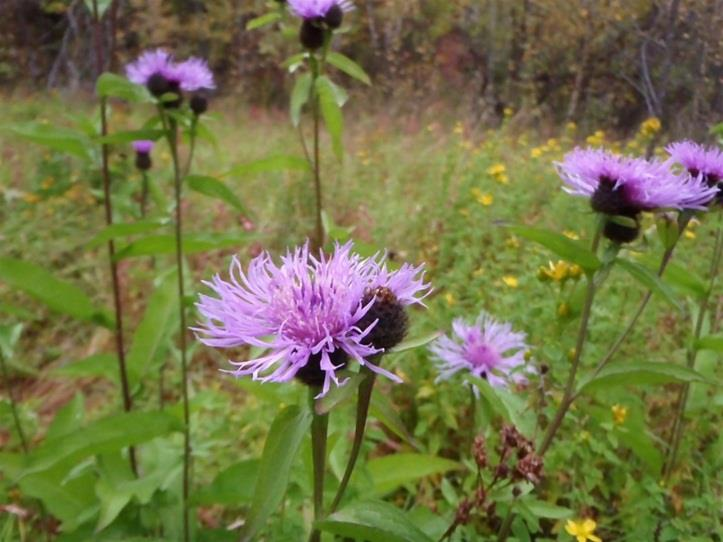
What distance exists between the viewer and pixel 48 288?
157cm

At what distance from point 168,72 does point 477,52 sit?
630 centimetres

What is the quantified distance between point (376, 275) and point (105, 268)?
9.28 ft

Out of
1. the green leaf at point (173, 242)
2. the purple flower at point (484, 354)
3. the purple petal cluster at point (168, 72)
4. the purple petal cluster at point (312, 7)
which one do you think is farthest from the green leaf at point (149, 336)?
the purple petal cluster at point (312, 7)

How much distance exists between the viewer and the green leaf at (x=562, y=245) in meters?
1.12

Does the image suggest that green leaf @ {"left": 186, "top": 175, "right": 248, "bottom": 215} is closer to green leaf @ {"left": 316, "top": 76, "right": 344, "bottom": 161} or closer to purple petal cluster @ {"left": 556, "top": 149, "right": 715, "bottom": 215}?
green leaf @ {"left": 316, "top": 76, "right": 344, "bottom": 161}

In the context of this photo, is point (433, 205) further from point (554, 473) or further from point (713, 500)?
point (713, 500)

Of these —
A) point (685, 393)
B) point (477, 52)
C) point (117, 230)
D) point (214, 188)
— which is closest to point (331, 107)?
point (214, 188)

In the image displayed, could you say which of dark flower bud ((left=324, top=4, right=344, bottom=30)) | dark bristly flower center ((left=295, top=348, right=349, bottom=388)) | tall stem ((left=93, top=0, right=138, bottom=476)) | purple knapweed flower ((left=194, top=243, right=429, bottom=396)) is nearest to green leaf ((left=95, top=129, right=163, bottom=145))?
tall stem ((left=93, top=0, right=138, bottom=476))

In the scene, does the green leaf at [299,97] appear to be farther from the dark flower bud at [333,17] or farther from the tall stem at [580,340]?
the tall stem at [580,340]

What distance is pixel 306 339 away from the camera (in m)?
0.85

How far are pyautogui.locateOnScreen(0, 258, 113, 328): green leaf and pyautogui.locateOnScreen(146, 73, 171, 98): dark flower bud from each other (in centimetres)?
57

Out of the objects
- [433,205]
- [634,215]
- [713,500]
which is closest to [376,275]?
[634,215]

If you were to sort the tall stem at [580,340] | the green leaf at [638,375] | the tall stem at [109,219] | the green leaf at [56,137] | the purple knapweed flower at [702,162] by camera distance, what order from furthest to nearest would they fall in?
the tall stem at [109,219]
the green leaf at [56,137]
the purple knapweed flower at [702,162]
the tall stem at [580,340]
the green leaf at [638,375]

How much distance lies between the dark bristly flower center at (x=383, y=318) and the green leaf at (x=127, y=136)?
901mm
